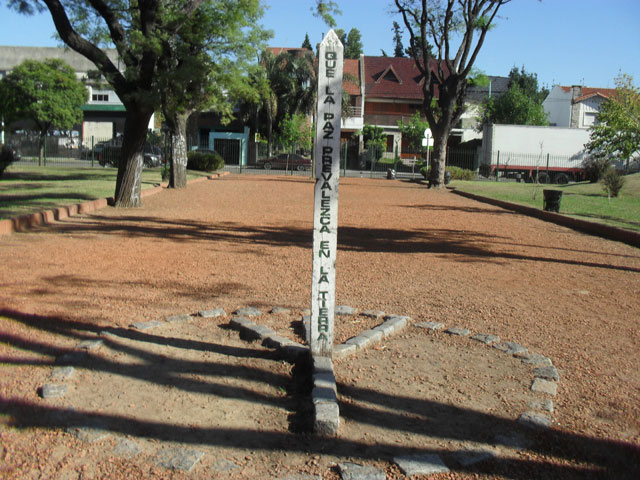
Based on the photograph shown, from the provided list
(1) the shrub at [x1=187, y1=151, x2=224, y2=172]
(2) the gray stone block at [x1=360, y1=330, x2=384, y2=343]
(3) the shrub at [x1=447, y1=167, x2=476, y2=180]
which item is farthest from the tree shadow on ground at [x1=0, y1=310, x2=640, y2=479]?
(3) the shrub at [x1=447, y1=167, x2=476, y2=180]

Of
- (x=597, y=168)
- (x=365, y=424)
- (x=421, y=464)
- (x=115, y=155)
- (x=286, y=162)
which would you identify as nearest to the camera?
(x=421, y=464)

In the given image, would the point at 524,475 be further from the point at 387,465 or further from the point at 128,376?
the point at 128,376

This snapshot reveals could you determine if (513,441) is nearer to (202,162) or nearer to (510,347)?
(510,347)

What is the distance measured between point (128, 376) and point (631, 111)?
14.7 metres

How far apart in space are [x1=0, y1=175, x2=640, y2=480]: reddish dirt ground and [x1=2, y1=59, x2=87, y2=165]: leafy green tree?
93.2 feet

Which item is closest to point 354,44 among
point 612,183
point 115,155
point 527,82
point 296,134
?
point 527,82

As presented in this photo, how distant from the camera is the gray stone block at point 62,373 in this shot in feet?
13.4

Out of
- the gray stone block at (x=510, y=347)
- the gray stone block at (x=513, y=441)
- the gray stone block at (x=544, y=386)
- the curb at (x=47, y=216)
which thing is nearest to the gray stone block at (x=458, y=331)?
the gray stone block at (x=510, y=347)

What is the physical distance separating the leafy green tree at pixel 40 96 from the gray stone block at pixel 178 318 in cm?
3186

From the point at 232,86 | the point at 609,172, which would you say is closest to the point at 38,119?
the point at 232,86

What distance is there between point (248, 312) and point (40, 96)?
33.7m

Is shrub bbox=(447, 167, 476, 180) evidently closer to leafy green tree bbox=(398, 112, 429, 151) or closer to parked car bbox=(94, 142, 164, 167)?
leafy green tree bbox=(398, 112, 429, 151)

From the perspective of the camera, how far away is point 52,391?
3.85 meters

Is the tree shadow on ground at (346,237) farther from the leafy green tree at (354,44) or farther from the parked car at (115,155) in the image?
the leafy green tree at (354,44)
